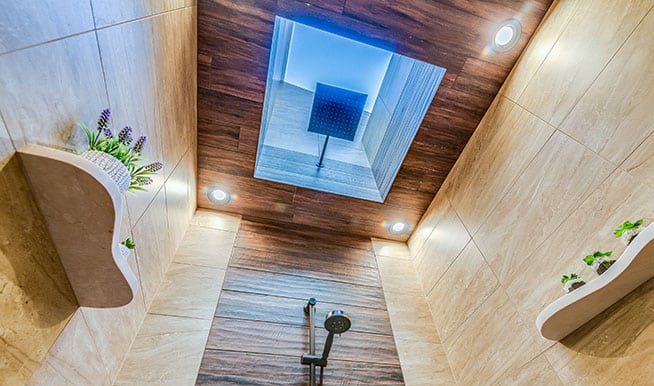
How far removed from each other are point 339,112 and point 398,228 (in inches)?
42.3

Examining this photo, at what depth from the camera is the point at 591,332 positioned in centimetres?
97

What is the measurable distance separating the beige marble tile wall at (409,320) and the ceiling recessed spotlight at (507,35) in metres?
1.55

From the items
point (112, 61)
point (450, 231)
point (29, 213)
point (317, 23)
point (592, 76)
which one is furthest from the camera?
point (450, 231)

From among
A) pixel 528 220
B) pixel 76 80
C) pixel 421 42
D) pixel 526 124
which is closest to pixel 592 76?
pixel 526 124

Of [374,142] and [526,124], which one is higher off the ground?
[374,142]

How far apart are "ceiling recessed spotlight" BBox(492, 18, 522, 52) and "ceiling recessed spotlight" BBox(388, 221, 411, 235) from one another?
1.33 meters

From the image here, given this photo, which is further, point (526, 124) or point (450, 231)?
point (450, 231)

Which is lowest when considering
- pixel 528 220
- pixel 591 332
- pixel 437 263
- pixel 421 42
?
pixel 591 332

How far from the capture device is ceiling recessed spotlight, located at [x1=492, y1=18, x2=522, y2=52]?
4.89 feet

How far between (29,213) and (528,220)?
175 centimetres

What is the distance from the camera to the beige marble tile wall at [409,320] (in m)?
1.53

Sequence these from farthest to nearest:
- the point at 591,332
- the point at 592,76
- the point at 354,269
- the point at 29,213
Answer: the point at 354,269
the point at 592,76
the point at 591,332
the point at 29,213

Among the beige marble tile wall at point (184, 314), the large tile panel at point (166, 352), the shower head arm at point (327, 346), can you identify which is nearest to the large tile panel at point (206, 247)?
the beige marble tile wall at point (184, 314)

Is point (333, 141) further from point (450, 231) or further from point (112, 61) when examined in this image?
point (112, 61)
